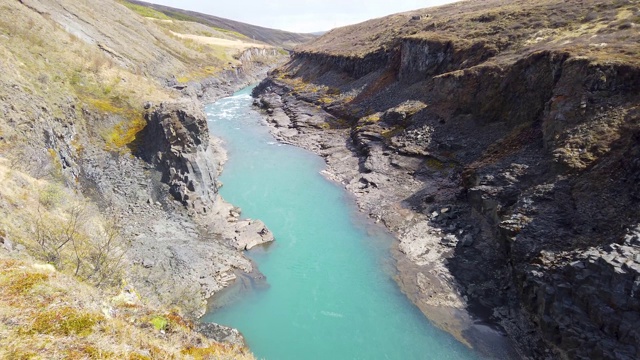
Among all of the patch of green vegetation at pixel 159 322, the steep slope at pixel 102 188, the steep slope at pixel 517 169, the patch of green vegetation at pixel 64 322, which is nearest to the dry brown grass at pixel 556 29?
the steep slope at pixel 517 169

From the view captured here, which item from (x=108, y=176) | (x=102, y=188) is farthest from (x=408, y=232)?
(x=108, y=176)

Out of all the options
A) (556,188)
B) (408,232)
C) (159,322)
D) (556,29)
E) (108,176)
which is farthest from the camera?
(556,29)

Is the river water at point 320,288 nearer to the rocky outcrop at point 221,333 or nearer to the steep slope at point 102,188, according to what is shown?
the rocky outcrop at point 221,333

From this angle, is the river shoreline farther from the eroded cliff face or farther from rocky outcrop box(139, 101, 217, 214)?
rocky outcrop box(139, 101, 217, 214)

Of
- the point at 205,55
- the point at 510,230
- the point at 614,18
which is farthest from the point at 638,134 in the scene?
the point at 205,55

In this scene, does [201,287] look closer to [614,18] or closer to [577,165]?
[577,165]

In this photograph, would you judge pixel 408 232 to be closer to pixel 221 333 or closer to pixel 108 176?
pixel 221 333
